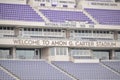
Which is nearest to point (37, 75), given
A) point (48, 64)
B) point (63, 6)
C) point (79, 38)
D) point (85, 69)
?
point (48, 64)

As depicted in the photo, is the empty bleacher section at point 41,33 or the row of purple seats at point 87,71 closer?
the row of purple seats at point 87,71

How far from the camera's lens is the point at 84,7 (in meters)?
39.4

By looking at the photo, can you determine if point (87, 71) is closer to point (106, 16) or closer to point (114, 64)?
point (114, 64)

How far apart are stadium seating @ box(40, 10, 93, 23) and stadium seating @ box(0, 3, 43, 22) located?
1.30m

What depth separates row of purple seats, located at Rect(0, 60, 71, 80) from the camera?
97.2 ft

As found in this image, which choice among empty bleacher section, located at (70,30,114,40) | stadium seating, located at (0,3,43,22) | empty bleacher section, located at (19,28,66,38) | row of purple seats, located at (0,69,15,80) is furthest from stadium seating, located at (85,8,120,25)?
row of purple seats, located at (0,69,15,80)

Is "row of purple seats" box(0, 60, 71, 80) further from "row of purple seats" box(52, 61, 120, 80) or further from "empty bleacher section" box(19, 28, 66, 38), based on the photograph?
"empty bleacher section" box(19, 28, 66, 38)

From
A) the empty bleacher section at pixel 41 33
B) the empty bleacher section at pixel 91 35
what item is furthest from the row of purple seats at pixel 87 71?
the empty bleacher section at pixel 91 35

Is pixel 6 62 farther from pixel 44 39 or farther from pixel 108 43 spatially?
pixel 108 43

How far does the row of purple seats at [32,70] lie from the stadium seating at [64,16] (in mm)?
5946

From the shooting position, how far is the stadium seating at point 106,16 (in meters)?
38.1

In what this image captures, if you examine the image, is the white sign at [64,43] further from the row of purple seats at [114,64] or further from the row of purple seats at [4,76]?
the row of purple seats at [4,76]

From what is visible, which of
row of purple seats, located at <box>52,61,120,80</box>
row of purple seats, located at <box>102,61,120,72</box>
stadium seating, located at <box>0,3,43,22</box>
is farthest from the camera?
stadium seating, located at <box>0,3,43,22</box>

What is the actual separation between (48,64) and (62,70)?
1.48 metres
